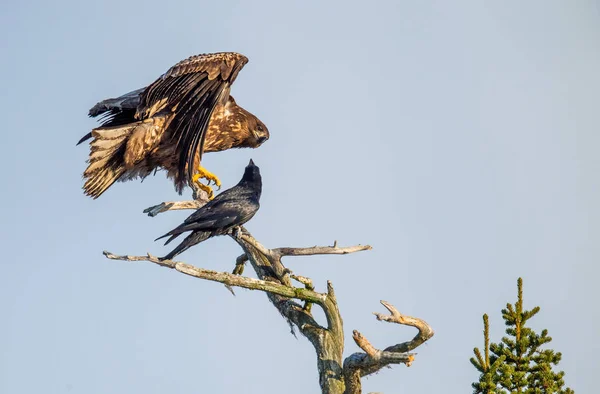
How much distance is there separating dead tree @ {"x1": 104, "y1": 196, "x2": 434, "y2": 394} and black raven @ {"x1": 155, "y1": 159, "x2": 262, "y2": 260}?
27 cm

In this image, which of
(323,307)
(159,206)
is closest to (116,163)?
(159,206)

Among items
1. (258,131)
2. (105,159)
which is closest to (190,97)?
(105,159)

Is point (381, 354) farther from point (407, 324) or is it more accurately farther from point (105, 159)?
point (105, 159)

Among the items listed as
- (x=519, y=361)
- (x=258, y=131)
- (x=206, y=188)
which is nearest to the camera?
(x=519, y=361)

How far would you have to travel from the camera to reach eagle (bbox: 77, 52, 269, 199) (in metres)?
8.96

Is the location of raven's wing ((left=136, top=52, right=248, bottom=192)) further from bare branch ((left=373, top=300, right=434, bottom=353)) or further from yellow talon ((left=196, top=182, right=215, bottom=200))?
bare branch ((left=373, top=300, right=434, bottom=353))

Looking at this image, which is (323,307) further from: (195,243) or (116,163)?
(116,163)

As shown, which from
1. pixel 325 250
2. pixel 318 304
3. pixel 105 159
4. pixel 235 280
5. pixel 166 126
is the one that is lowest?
pixel 235 280

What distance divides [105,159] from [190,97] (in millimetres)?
984

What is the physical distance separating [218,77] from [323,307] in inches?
99.9

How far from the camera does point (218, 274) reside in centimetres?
744

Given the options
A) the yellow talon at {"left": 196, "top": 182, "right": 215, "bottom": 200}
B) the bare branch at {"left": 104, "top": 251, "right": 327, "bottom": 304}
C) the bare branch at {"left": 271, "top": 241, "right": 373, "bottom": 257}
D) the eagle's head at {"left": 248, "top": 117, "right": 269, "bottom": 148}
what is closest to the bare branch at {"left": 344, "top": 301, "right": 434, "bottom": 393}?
the bare branch at {"left": 104, "top": 251, "right": 327, "bottom": 304}

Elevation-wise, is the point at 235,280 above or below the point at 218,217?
below

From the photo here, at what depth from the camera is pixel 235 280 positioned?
757 cm
